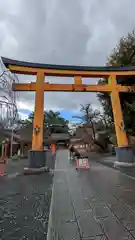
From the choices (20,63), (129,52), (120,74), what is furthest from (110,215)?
(129,52)

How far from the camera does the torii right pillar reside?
1086 cm

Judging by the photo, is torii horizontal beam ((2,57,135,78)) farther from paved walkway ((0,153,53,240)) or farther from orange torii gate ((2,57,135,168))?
paved walkway ((0,153,53,240))

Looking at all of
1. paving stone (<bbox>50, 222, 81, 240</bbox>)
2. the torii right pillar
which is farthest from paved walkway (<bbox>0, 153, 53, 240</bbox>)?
the torii right pillar

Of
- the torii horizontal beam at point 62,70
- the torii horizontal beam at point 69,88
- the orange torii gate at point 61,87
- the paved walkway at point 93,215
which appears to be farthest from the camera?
the torii horizontal beam at point 69,88

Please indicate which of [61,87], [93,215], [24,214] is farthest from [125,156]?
[24,214]

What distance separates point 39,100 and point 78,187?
241 inches

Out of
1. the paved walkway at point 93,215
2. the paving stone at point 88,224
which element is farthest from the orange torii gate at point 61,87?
the paving stone at point 88,224

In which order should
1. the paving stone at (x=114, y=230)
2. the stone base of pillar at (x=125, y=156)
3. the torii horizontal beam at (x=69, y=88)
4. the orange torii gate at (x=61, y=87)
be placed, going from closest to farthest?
the paving stone at (x=114, y=230) → the orange torii gate at (x=61, y=87) → the torii horizontal beam at (x=69, y=88) → the stone base of pillar at (x=125, y=156)

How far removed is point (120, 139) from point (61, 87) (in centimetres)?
475

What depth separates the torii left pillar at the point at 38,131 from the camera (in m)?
9.74

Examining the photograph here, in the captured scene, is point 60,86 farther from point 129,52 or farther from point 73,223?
point 73,223

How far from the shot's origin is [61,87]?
11.4 meters

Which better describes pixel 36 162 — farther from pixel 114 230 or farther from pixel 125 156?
pixel 114 230

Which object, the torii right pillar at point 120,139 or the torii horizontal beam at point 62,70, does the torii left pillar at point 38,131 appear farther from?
the torii right pillar at point 120,139
